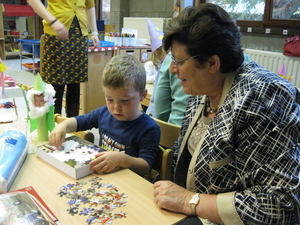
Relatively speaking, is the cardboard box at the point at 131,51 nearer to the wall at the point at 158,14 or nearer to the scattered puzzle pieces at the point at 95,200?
the wall at the point at 158,14

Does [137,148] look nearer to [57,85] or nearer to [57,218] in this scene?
[57,218]

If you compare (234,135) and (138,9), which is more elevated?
(138,9)

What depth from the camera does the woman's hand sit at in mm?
884

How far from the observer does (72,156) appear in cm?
110

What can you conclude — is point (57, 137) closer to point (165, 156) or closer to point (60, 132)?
point (60, 132)

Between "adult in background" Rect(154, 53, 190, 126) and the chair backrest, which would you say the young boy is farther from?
"adult in background" Rect(154, 53, 190, 126)

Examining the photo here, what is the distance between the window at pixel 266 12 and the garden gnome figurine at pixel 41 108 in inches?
121

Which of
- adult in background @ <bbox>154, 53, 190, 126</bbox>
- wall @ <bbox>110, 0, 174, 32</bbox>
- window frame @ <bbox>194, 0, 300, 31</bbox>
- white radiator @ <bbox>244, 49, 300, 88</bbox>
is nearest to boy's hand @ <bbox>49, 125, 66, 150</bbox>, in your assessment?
adult in background @ <bbox>154, 53, 190, 126</bbox>

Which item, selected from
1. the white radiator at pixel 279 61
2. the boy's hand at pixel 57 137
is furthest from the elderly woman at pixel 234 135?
the white radiator at pixel 279 61

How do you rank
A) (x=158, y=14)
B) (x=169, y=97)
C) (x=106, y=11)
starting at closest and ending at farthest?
(x=169, y=97) → (x=158, y=14) → (x=106, y=11)

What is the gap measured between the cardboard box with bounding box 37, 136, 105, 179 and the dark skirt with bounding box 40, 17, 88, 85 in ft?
4.89

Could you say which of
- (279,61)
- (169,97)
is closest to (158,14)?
(279,61)

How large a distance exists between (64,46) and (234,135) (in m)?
2.02

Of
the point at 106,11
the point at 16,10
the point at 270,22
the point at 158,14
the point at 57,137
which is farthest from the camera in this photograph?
the point at 16,10
